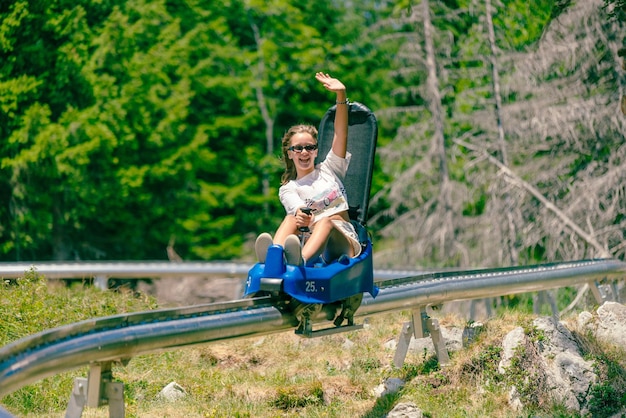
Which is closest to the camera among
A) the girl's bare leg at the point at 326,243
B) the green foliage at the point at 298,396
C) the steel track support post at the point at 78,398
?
the steel track support post at the point at 78,398

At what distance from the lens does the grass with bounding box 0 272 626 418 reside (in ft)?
22.9

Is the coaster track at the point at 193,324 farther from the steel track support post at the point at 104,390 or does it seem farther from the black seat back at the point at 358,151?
the black seat back at the point at 358,151

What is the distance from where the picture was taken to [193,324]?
18.3ft

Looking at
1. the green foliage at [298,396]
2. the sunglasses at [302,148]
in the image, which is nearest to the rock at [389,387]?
Result: the green foliage at [298,396]

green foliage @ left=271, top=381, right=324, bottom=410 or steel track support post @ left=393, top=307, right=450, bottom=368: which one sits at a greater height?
steel track support post @ left=393, top=307, right=450, bottom=368

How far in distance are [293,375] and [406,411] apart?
1.48 m

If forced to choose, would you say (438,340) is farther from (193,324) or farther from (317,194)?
(193,324)

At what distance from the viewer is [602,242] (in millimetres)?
15367

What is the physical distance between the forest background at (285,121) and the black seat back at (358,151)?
2.71 metres

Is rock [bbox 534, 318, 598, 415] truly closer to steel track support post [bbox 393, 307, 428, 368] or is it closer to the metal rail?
steel track support post [bbox 393, 307, 428, 368]

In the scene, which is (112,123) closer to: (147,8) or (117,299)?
(147,8)

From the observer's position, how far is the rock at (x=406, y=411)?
6.65 m

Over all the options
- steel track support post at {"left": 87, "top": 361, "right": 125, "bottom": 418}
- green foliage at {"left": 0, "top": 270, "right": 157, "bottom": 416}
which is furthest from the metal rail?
steel track support post at {"left": 87, "top": 361, "right": 125, "bottom": 418}

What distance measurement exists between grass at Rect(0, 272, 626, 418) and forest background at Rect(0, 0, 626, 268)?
330 centimetres
